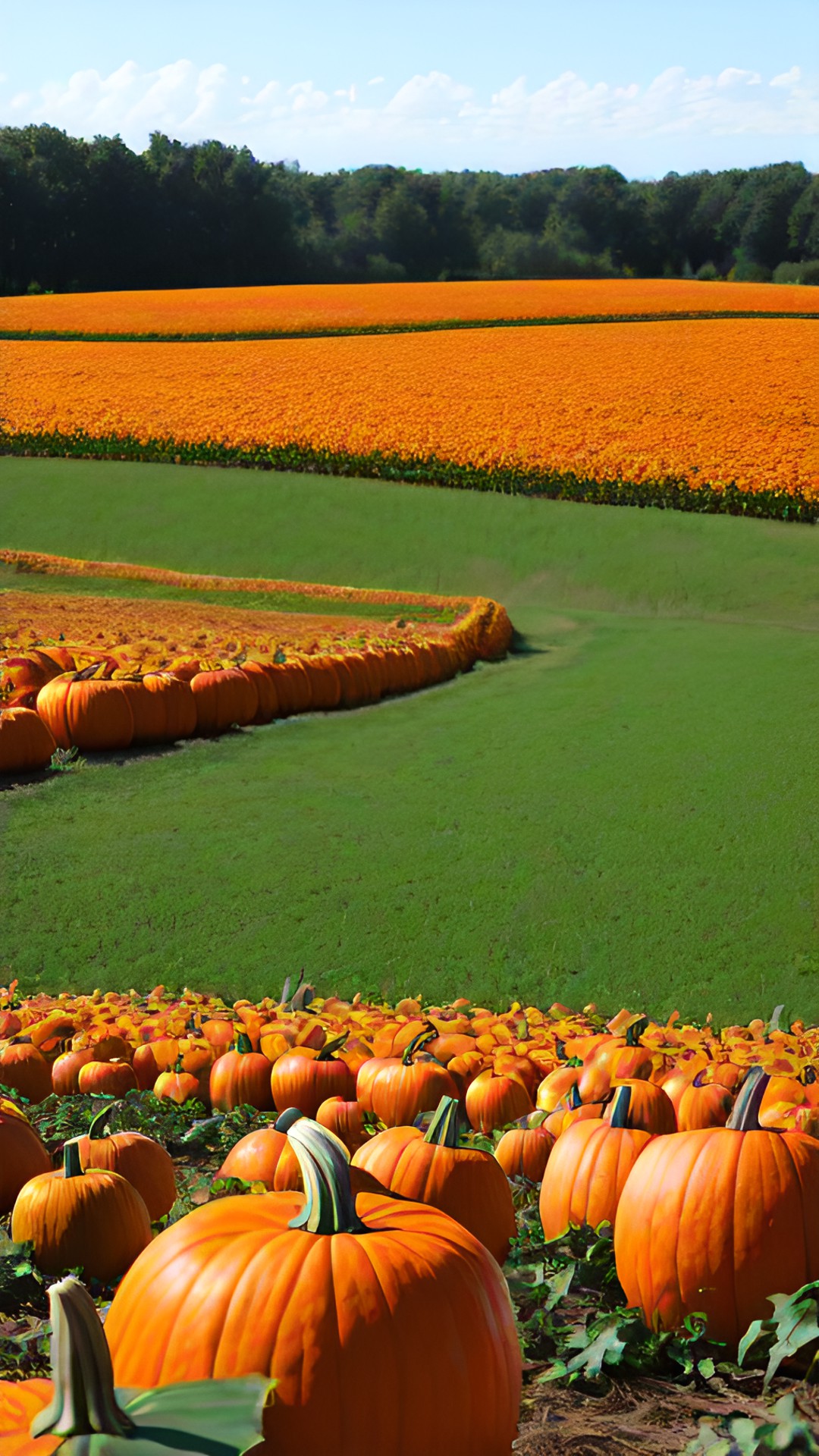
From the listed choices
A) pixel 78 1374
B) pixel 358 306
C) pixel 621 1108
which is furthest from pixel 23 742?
pixel 358 306

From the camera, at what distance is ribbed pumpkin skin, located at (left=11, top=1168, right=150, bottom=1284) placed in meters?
2.78

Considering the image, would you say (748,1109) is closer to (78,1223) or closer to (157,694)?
(78,1223)

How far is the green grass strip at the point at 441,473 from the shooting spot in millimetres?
23625

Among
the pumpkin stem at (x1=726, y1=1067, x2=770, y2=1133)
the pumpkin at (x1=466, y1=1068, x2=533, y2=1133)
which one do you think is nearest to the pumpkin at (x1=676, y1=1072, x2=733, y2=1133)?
the pumpkin at (x1=466, y1=1068, x2=533, y2=1133)

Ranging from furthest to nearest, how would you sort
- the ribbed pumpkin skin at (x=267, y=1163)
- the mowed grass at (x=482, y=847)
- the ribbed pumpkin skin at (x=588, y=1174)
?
the mowed grass at (x=482, y=847), the ribbed pumpkin skin at (x=267, y=1163), the ribbed pumpkin skin at (x=588, y=1174)

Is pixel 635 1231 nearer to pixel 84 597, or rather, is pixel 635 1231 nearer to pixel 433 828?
pixel 433 828

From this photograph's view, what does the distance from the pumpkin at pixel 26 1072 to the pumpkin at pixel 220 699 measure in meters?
6.33

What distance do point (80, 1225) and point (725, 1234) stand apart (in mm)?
1363

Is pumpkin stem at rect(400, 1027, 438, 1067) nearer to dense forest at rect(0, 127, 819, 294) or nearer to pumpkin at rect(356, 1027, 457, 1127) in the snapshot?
pumpkin at rect(356, 1027, 457, 1127)

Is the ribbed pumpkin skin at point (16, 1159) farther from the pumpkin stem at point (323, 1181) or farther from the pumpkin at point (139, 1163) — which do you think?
the pumpkin stem at point (323, 1181)

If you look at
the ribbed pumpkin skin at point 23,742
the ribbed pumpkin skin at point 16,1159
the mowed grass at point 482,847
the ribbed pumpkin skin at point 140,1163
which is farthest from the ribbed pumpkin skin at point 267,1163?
the ribbed pumpkin skin at point 23,742

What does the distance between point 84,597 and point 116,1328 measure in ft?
50.6

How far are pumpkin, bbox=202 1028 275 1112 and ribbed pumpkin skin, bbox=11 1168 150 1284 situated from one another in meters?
1.46

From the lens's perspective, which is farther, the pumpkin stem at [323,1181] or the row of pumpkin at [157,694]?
the row of pumpkin at [157,694]
